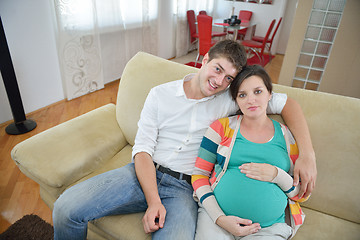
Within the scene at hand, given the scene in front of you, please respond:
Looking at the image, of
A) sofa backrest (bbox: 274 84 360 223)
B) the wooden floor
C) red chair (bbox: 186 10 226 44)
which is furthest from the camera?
red chair (bbox: 186 10 226 44)

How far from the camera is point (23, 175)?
1.88 m

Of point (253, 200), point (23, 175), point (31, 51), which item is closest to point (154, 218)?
point (253, 200)

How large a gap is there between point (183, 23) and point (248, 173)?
4515 mm

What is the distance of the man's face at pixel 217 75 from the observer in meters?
1.12

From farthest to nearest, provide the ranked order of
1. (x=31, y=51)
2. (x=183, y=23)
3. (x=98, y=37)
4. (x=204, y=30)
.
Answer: (x=183, y=23) < (x=204, y=30) < (x=98, y=37) < (x=31, y=51)

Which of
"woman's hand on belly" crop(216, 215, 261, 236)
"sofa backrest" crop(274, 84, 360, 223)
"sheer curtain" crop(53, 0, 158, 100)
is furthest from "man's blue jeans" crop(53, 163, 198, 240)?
"sheer curtain" crop(53, 0, 158, 100)

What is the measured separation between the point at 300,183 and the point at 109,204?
81 cm

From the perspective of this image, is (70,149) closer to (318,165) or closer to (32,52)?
(318,165)

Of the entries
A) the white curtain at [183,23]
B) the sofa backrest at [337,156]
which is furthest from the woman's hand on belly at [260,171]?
the white curtain at [183,23]

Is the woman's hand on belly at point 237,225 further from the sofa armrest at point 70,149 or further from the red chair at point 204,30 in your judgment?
the red chair at point 204,30

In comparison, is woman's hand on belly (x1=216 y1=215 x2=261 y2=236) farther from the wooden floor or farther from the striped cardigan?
the wooden floor

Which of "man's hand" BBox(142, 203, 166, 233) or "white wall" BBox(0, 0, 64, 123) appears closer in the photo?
"man's hand" BBox(142, 203, 166, 233)

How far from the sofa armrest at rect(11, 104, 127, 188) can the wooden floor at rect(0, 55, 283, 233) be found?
53cm

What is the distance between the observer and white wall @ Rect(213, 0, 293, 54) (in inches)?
225
